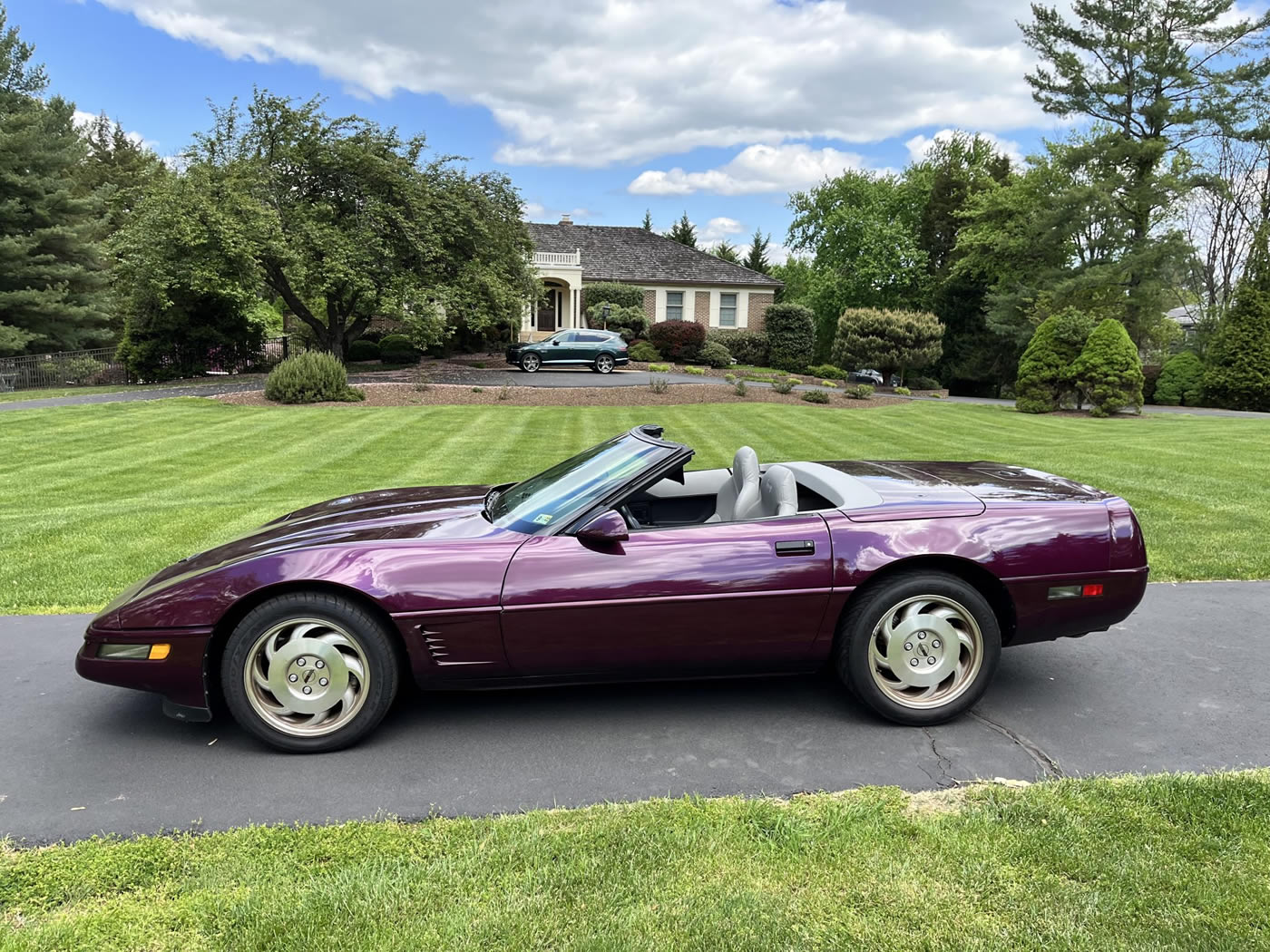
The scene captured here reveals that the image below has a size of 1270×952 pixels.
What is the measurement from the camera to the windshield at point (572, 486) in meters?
3.51

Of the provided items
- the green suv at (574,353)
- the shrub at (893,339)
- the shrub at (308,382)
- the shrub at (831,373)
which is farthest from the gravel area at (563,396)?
the shrub at (893,339)

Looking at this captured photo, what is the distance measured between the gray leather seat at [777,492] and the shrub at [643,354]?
28.0 meters

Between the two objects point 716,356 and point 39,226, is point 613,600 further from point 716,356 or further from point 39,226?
point 39,226

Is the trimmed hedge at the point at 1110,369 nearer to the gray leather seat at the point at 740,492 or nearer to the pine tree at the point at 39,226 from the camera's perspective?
the gray leather seat at the point at 740,492

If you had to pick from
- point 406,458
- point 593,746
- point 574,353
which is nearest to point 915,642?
point 593,746

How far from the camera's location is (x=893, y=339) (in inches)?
1114

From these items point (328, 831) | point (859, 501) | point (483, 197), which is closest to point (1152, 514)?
point (859, 501)

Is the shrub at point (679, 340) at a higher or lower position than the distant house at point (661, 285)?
lower

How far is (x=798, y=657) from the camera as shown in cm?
347

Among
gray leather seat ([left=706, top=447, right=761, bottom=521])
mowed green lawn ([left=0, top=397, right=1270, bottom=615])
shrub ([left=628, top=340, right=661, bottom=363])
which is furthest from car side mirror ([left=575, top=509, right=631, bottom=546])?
shrub ([left=628, top=340, right=661, bottom=363])

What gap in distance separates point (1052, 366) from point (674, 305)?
23747 millimetres

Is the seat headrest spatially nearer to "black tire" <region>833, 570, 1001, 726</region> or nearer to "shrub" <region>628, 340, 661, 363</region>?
"black tire" <region>833, 570, 1001, 726</region>

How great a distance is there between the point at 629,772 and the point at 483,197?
24.6 m

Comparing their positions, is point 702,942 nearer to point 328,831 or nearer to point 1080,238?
point 328,831
